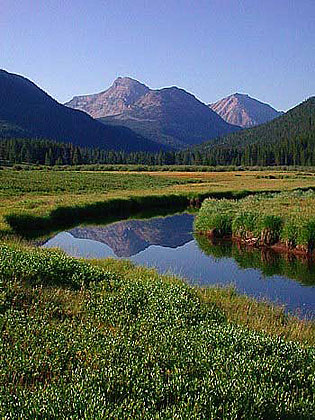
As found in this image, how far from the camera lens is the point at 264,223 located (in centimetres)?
3266

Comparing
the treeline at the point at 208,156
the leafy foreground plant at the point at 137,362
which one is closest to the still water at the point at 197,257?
the leafy foreground plant at the point at 137,362

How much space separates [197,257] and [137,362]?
21872mm

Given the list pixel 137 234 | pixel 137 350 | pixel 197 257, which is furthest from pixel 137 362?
pixel 137 234

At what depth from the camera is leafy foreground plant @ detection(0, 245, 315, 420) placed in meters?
6.98

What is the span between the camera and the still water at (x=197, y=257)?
73.2 feet

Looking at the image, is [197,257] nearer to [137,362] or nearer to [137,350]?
[137,350]

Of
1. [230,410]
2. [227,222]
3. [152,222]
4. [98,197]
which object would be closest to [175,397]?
[230,410]

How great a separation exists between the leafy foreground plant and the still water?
7999 millimetres

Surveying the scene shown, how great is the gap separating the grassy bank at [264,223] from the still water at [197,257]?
132 centimetres

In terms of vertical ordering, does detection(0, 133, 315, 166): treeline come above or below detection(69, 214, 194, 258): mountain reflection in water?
above

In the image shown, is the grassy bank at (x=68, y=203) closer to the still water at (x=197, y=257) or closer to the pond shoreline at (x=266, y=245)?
the still water at (x=197, y=257)

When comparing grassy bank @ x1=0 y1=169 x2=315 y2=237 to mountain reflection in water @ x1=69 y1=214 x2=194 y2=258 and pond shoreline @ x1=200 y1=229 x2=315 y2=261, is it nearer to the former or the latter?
Answer: mountain reflection in water @ x1=69 y1=214 x2=194 y2=258

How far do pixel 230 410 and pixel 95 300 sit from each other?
610cm

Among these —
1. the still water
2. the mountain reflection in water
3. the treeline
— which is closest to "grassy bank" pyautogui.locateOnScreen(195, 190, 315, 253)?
the still water
